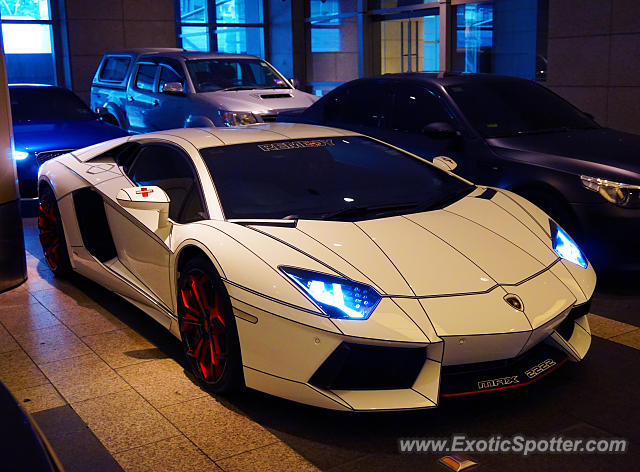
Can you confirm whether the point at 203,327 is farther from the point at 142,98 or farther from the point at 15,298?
the point at 142,98

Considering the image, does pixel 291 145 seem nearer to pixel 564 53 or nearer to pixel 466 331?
pixel 466 331

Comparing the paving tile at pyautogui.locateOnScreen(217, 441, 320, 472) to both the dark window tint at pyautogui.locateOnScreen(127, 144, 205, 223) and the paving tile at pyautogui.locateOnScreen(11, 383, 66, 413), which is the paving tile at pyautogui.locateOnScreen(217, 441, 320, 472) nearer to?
the paving tile at pyautogui.locateOnScreen(11, 383, 66, 413)

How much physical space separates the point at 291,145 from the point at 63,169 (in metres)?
2.19

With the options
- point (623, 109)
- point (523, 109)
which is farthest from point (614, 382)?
point (623, 109)

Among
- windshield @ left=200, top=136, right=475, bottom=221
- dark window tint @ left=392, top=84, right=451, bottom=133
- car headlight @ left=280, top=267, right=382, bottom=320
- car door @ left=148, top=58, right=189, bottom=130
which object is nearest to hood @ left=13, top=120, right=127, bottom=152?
car door @ left=148, top=58, right=189, bottom=130

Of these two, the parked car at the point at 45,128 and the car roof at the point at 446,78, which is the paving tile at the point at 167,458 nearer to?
the car roof at the point at 446,78

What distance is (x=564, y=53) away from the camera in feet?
42.2

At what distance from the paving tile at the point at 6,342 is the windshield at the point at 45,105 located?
5.47 m

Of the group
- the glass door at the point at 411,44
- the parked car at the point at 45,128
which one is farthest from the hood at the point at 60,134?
the glass door at the point at 411,44

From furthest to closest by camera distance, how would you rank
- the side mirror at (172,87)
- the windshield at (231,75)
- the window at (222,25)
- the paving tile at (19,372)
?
1. the window at (222,25)
2. the windshield at (231,75)
3. the side mirror at (172,87)
4. the paving tile at (19,372)

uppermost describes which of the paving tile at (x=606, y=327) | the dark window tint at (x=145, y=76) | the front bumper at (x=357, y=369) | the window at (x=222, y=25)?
the window at (x=222, y=25)

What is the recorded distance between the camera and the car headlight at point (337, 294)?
11.9ft

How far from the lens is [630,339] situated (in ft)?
16.5

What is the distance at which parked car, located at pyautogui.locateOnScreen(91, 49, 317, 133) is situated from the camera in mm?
11383
